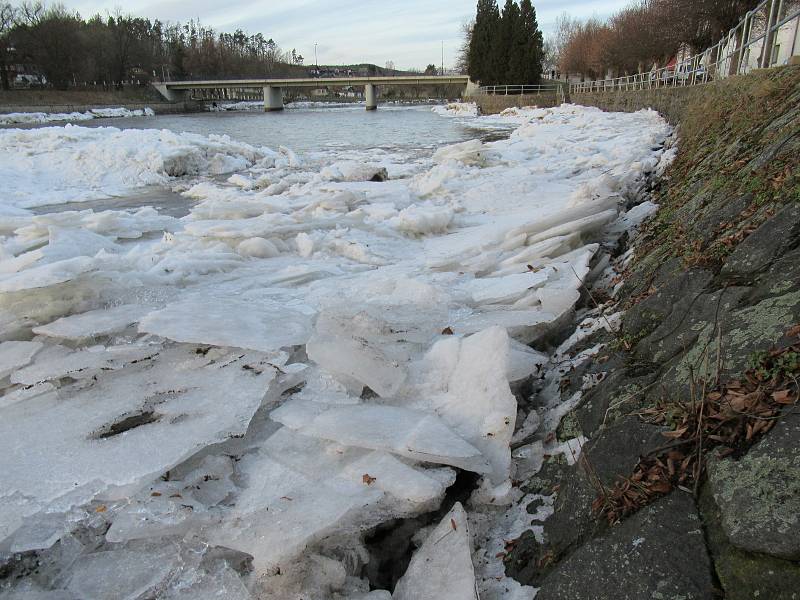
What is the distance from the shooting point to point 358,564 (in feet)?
6.53

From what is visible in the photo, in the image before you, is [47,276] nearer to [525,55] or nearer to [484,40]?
[525,55]

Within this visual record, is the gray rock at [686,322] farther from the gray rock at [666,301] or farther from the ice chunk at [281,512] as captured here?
the ice chunk at [281,512]

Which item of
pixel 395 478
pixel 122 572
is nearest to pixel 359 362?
pixel 395 478

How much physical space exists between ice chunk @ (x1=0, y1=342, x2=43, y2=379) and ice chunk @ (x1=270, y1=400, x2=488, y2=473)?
1.64 meters

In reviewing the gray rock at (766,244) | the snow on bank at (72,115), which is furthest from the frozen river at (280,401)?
the snow on bank at (72,115)

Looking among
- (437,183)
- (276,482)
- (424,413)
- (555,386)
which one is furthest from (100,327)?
(437,183)

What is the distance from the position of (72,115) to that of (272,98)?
2572cm

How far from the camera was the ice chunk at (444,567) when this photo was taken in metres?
1.77

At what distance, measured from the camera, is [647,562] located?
1368 mm

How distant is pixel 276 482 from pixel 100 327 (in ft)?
6.28

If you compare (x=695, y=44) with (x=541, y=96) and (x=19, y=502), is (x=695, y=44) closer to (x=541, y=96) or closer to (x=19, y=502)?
(x=541, y=96)

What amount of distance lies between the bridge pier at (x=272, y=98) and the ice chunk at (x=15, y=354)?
67108 millimetres

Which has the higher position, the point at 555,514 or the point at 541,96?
the point at 541,96

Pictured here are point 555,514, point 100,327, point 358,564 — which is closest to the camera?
point 555,514
